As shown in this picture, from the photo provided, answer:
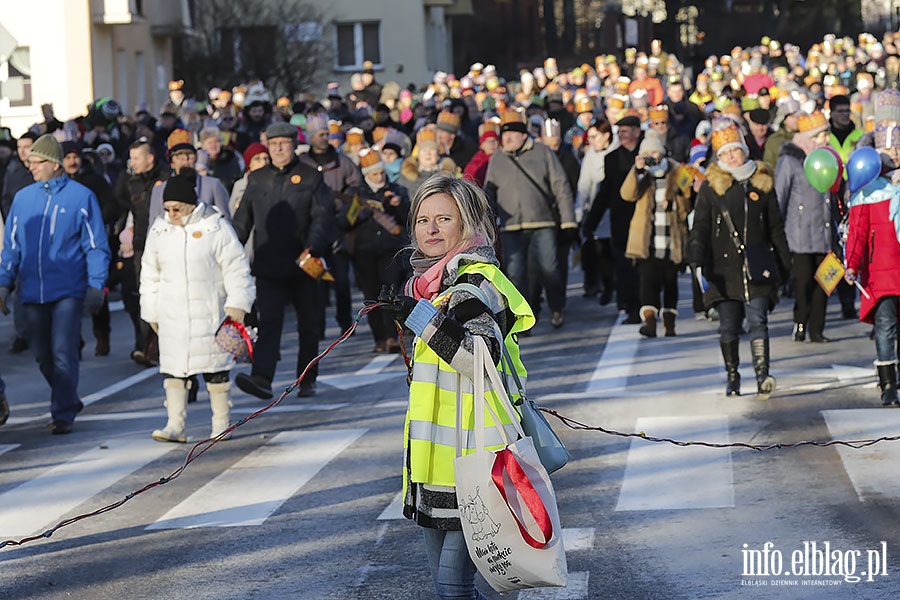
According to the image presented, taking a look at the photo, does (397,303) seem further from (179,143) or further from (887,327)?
(179,143)

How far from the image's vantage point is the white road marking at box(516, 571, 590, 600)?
692cm

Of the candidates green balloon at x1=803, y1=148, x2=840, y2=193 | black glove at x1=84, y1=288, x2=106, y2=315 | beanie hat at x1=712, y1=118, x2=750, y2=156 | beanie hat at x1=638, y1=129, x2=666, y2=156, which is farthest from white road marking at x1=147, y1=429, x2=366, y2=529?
beanie hat at x1=638, y1=129, x2=666, y2=156

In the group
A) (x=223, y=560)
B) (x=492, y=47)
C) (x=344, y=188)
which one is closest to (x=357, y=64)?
(x=492, y=47)

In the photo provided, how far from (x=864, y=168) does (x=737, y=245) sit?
3.72 ft

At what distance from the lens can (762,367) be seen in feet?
38.9

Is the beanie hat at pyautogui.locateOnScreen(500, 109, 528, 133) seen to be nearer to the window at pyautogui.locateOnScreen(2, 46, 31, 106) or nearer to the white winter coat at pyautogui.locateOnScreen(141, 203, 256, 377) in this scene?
the white winter coat at pyautogui.locateOnScreen(141, 203, 256, 377)

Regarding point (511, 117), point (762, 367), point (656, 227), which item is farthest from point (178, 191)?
point (511, 117)

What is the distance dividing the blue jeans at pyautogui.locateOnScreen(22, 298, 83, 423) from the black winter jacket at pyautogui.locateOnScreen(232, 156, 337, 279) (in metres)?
1.46

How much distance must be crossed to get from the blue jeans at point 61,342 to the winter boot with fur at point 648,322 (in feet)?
17.9

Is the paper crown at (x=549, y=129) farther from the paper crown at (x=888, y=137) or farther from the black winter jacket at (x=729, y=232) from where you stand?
the paper crown at (x=888, y=137)

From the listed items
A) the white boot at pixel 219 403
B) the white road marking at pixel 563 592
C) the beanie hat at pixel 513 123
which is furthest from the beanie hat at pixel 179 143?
the white road marking at pixel 563 592

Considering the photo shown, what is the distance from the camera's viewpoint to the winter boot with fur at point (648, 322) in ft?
50.8

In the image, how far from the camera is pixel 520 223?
16.1 meters

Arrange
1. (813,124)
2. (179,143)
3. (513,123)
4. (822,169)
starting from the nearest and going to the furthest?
(822,169), (179,143), (813,124), (513,123)
